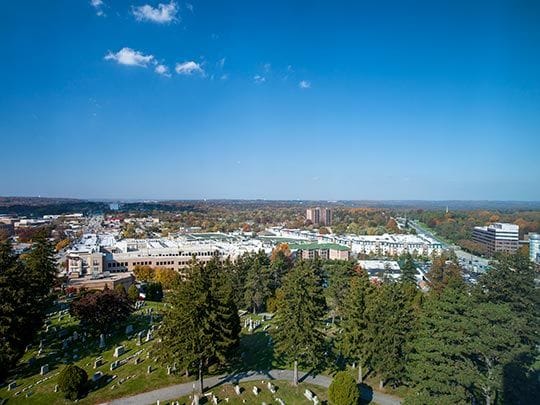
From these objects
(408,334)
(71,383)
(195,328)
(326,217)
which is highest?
(195,328)

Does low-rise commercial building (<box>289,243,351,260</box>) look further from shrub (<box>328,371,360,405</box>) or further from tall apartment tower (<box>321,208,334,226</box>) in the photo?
tall apartment tower (<box>321,208,334,226</box>)

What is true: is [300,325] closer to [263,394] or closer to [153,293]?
[263,394]

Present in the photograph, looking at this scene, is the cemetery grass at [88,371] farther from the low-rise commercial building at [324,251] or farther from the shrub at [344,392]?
the low-rise commercial building at [324,251]

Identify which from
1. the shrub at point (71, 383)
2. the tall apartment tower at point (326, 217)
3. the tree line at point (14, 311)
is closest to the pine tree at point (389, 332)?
the shrub at point (71, 383)

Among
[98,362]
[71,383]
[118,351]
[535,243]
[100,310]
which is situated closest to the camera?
[535,243]

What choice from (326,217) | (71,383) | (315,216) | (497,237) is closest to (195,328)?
(71,383)

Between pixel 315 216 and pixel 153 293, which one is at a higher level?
pixel 315 216

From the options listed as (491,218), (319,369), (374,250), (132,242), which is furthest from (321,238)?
(319,369)

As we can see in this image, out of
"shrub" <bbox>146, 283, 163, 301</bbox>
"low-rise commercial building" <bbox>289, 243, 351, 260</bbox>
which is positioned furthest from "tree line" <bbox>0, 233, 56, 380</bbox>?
"low-rise commercial building" <bbox>289, 243, 351, 260</bbox>
